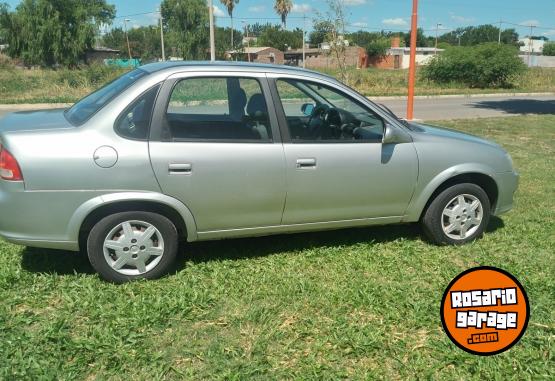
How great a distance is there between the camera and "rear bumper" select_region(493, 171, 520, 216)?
4.52 meters

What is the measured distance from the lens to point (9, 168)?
3271mm

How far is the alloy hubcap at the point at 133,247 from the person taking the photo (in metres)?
3.53

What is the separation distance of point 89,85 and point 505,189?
908 inches

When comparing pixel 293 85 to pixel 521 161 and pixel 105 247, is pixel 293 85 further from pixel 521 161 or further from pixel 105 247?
pixel 521 161

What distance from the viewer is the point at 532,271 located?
13.2 feet


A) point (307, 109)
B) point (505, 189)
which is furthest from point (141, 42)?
point (505, 189)

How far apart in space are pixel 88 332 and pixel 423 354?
207cm

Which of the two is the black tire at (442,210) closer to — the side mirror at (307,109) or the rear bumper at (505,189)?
the rear bumper at (505,189)

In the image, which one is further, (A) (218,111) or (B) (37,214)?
(A) (218,111)

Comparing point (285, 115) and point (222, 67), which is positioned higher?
point (222, 67)

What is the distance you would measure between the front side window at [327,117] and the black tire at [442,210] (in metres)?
0.84

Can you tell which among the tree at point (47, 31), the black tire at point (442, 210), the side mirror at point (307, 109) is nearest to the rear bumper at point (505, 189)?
the black tire at point (442, 210)

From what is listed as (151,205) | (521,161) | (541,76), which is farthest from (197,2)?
(151,205)

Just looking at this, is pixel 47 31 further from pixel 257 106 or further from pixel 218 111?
pixel 257 106
